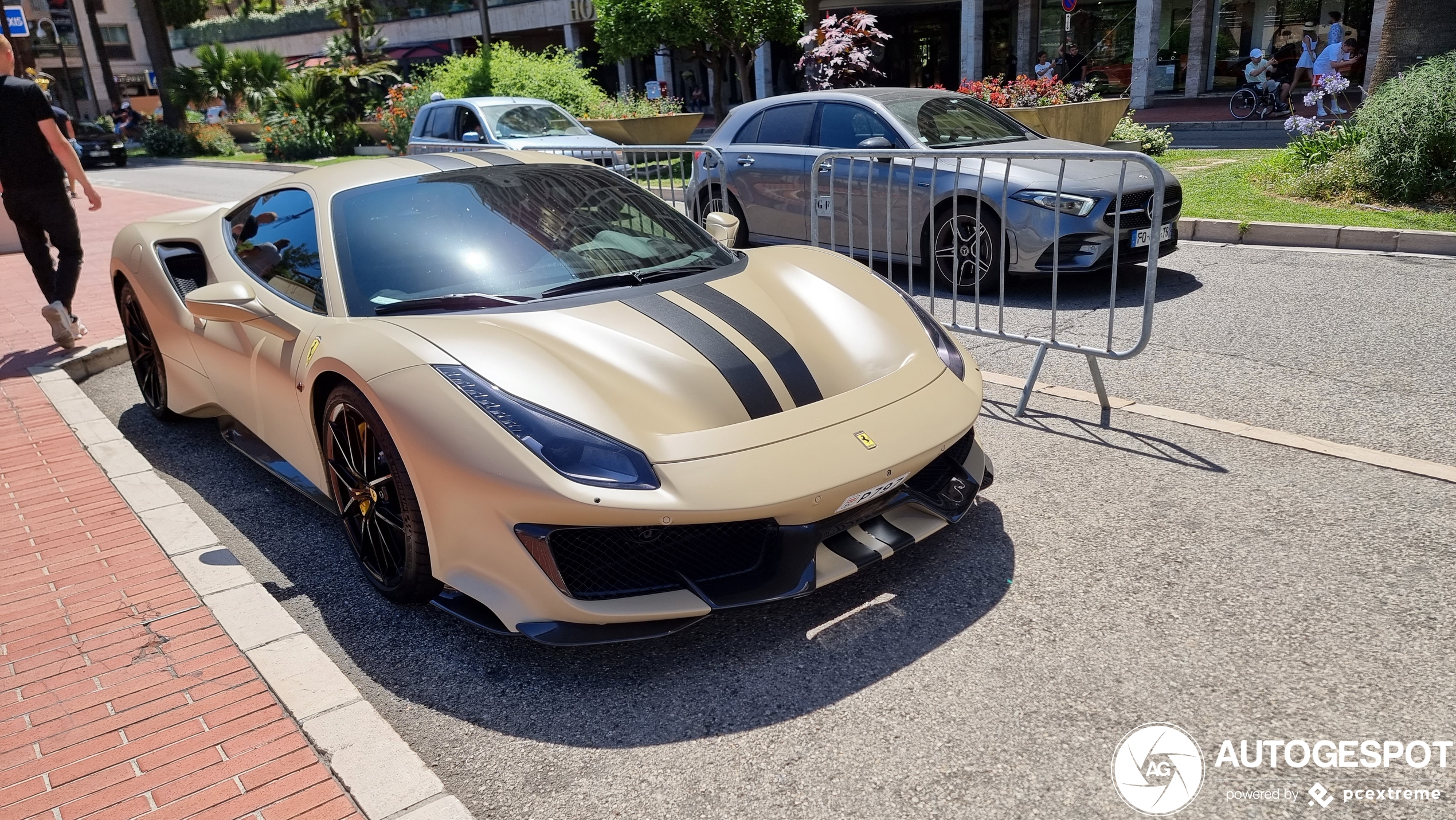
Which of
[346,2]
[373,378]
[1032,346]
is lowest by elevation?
[1032,346]

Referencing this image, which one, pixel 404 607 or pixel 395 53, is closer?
pixel 404 607

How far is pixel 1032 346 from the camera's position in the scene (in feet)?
20.7

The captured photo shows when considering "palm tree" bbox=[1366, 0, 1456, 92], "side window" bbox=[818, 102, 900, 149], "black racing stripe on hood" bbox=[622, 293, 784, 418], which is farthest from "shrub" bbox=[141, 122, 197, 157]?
"black racing stripe on hood" bbox=[622, 293, 784, 418]

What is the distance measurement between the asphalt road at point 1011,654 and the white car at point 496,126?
32.9 feet

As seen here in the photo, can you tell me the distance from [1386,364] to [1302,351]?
42 cm

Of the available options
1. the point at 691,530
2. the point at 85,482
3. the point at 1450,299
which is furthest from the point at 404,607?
the point at 1450,299

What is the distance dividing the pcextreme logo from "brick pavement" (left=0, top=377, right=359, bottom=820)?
1842mm


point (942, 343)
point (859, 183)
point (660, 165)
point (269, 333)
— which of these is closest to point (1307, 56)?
point (859, 183)

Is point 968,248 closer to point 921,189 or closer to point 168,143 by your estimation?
point 921,189

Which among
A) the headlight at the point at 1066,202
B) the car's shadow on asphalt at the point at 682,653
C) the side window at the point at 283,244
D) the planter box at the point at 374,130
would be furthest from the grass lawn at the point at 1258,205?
the planter box at the point at 374,130

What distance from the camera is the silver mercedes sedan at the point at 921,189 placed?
7.02 meters

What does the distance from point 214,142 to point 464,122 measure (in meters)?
27.4

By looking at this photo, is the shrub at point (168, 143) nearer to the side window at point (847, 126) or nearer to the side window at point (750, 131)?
the side window at point (750, 131)

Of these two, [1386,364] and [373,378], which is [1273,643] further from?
[1386,364]
